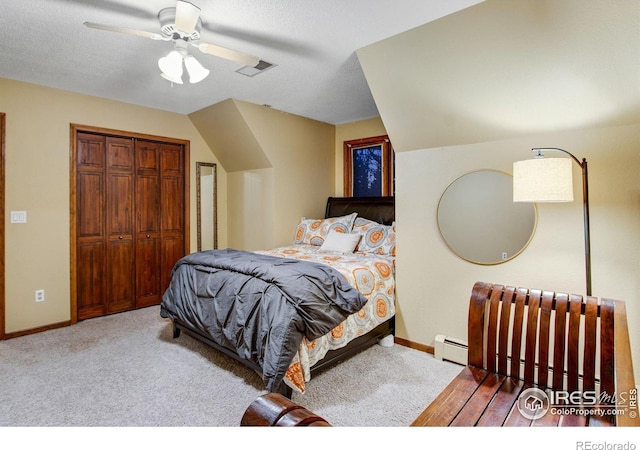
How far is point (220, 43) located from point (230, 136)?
1879 mm

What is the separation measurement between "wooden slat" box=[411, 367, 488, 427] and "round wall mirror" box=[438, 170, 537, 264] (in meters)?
1.19

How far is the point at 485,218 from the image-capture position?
8.60 ft

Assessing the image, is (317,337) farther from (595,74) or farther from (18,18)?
(18,18)

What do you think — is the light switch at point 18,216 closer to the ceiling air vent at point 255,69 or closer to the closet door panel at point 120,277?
the closet door panel at point 120,277

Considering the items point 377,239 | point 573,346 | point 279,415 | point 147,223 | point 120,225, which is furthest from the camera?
point 147,223

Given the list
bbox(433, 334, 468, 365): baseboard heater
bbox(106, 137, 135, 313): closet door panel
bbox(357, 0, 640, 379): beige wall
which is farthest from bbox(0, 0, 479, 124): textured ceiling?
A: bbox(433, 334, 468, 365): baseboard heater

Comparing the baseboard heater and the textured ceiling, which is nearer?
the textured ceiling

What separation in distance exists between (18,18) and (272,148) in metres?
2.56

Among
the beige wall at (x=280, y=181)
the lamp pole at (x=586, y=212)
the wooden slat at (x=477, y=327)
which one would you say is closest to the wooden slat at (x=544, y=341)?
the wooden slat at (x=477, y=327)

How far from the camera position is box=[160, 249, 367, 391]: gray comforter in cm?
210

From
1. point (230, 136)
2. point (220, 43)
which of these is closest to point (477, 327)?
point (220, 43)

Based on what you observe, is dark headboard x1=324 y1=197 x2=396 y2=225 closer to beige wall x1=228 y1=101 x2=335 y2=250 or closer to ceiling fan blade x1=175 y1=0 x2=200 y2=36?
beige wall x1=228 y1=101 x2=335 y2=250

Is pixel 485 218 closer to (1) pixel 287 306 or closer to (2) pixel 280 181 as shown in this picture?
(1) pixel 287 306

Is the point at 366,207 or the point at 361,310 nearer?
the point at 361,310
